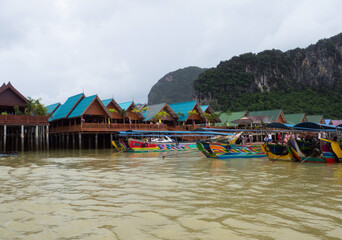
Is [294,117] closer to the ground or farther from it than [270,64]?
closer to the ground

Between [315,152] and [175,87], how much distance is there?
352ft

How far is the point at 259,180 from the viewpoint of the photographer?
887 centimetres

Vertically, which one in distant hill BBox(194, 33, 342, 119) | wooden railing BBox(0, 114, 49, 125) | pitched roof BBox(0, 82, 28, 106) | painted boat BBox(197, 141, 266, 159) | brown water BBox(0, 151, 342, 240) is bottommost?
brown water BBox(0, 151, 342, 240)

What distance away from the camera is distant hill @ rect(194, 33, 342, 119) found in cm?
7584

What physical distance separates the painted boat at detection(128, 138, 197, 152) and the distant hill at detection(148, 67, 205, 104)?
89186mm

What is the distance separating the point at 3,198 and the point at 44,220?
225 centimetres

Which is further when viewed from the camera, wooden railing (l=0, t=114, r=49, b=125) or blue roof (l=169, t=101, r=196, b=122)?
blue roof (l=169, t=101, r=196, b=122)

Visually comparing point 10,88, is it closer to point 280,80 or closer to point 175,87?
point 280,80

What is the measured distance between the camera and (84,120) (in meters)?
28.8

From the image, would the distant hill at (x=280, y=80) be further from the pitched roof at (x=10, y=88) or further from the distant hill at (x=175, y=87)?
the pitched roof at (x=10, y=88)

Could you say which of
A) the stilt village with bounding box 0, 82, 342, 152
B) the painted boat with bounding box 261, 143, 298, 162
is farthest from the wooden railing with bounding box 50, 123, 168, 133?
the painted boat with bounding box 261, 143, 298, 162

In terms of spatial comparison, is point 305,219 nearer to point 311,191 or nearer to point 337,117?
point 311,191

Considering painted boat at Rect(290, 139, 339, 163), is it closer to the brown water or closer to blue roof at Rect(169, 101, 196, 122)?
the brown water

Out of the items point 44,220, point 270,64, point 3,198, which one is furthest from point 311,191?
point 270,64
